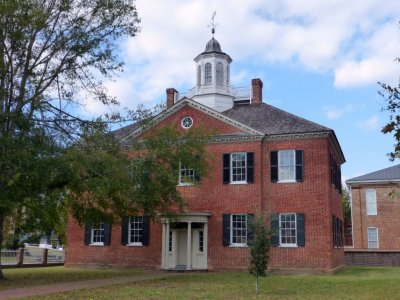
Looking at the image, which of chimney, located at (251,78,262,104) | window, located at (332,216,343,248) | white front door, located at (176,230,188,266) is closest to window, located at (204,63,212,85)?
chimney, located at (251,78,262,104)

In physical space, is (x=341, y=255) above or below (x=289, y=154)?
below

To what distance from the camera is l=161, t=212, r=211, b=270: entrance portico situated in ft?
83.4

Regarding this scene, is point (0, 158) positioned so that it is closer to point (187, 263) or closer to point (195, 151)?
point (195, 151)

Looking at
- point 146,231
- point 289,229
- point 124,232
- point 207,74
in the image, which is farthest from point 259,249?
point 207,74

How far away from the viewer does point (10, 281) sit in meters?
18.5

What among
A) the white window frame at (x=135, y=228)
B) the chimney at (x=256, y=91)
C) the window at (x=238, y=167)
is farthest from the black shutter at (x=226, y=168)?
the chimney at (x=256, y=91)

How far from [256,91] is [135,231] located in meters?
11.0

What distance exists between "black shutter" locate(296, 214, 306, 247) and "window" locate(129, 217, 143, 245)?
8494mm

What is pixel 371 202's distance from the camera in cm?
4194

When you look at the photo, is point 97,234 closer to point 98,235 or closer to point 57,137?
point 98,235

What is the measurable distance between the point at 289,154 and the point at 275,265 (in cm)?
558

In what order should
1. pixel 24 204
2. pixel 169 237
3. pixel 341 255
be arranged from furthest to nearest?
pixel 341 255 < pixel 169 237 < pixel 24 204

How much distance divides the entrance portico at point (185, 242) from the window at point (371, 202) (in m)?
20.9

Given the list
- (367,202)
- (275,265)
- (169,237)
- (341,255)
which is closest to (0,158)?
(169,237)
